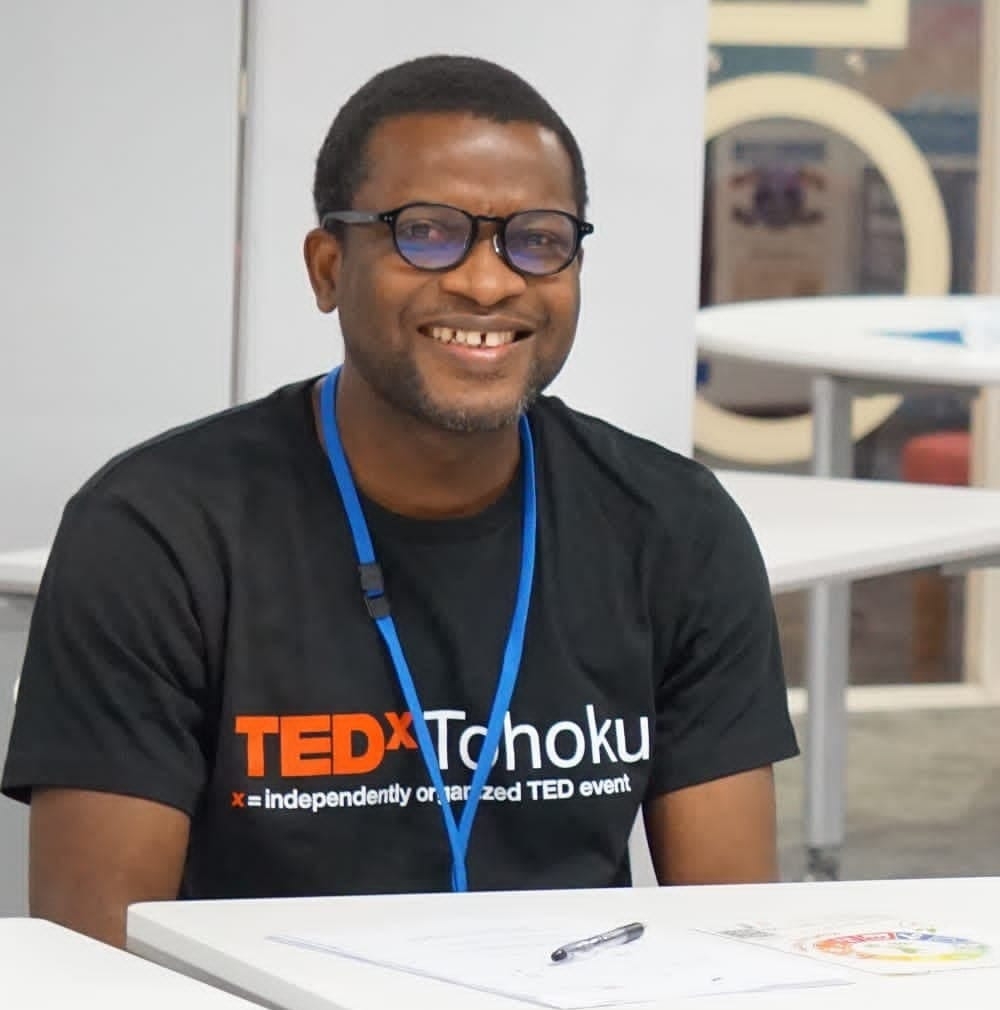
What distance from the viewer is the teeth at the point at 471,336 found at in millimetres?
2004

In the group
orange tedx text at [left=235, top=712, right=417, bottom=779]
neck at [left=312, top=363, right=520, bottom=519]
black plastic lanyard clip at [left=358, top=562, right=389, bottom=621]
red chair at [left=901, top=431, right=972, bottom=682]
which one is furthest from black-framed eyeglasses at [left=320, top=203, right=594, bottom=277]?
red chair at [left=901, top=431, right=972, bottom=682]

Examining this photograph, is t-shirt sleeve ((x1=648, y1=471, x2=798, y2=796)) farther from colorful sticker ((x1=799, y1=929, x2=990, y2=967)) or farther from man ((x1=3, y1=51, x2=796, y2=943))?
colorful sticker ((x1=799, y1=929, x2=990, y2=967))

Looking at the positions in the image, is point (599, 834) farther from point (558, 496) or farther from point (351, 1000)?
point (351, 1000)

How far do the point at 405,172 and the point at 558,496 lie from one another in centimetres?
29

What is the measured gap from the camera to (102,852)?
6.15 ft

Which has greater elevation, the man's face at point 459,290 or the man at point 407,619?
the man's face at point 459,290

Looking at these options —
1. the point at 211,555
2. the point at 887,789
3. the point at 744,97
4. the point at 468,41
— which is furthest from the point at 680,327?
the point at 744,97

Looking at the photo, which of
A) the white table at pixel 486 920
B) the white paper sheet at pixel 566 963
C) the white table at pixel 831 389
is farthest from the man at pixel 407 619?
the white table at pixel 831 389

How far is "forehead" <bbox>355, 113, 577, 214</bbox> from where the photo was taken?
200 centimetres

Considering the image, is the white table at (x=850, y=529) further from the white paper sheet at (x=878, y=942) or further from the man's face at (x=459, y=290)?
the white paper sheet at (x=878, y=942)

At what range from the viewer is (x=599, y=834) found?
2.05 m

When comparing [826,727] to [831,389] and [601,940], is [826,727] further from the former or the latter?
[601,940]

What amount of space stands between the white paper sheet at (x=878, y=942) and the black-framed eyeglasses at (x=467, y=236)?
2.07 feet

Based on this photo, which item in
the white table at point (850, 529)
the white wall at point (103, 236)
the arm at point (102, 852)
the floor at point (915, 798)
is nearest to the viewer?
the arm at point (102, 852)
